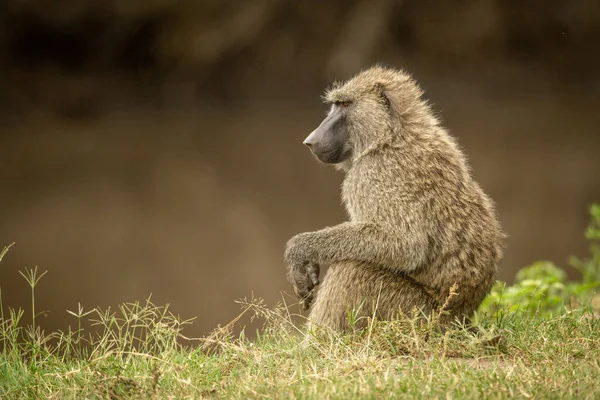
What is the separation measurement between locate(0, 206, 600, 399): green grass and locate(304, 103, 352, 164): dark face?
0.76 metres

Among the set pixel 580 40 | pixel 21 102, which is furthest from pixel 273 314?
pixel 580 40

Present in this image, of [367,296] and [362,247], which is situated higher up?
[362,247]

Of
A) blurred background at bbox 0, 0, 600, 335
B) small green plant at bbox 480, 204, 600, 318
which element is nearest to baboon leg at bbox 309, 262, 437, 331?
small green plant at bbox 480, 204, 600, 318

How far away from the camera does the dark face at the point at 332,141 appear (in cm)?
353

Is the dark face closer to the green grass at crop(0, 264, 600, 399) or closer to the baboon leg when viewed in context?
the baboon leg

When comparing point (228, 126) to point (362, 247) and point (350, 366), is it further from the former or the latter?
point (350, 366)

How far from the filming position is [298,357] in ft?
9.39

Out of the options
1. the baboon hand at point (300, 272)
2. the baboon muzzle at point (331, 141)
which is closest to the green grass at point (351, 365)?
the baboon hand at point (300, 272)

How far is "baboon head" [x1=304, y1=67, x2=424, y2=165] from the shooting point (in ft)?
11.3

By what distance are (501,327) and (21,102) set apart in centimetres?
1266

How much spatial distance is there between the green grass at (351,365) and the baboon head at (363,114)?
2.60 feet

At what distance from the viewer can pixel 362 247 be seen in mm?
3162

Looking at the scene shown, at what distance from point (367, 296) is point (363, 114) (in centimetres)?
86

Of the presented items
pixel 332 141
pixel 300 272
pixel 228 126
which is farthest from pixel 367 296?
pixel 228 126
